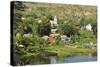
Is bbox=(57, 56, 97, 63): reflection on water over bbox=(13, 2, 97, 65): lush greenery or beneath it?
beneath

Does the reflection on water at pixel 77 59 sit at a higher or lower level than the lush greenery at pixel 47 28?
lower

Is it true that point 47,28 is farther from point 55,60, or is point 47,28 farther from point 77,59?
point 77,59

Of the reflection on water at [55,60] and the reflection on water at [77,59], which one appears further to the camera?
the reflection on water at [77,59]

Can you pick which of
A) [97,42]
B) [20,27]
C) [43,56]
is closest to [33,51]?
[43,56]

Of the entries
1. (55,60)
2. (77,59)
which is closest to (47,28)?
(55,60)

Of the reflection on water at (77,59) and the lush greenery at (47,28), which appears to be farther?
the reflection on water at (77,59)

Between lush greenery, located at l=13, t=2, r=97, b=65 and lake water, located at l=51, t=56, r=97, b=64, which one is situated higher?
lush greenery, located at l=13, t=2, r=97, b=65

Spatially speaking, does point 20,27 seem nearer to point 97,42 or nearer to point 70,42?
point 70,42

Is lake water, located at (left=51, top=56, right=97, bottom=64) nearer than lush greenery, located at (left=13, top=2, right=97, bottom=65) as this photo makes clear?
No
